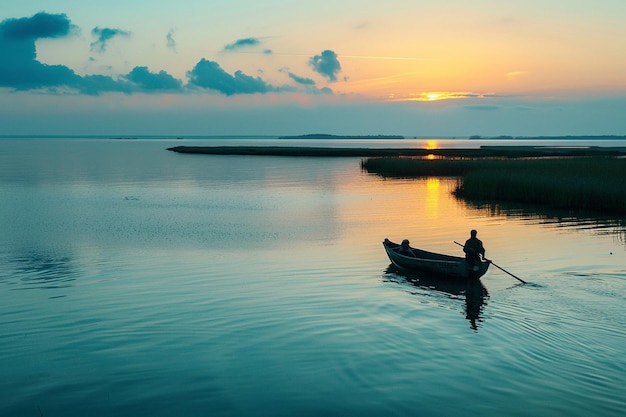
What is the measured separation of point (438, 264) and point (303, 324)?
6882 mm

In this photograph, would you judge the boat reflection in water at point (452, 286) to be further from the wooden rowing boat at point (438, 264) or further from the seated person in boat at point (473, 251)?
the seated person in boat at point (473, 251)

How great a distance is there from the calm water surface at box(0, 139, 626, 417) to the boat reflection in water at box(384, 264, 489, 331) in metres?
0.13

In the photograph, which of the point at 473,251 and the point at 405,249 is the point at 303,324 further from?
the point at 405,249

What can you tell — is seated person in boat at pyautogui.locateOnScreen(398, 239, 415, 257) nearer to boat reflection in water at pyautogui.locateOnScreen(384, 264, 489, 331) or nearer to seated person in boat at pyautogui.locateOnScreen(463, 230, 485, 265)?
boat reflection in water at pyautogui.locateOnScreen(384, 264, 489, 331)

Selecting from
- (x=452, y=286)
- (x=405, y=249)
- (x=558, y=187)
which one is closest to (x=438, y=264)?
(x=452, y=286)

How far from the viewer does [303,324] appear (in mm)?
14859

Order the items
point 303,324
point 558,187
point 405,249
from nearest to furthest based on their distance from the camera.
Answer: point 303,324 < point 405,249 < point 558,187

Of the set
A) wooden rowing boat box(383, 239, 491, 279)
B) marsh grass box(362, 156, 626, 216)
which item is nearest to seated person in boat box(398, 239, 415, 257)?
wooden rowing boat box(383, 239, 491, 279)

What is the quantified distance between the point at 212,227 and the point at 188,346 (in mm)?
19820

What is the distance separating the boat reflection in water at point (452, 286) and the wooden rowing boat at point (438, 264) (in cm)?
20

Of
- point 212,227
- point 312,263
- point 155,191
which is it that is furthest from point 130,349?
point 155,191

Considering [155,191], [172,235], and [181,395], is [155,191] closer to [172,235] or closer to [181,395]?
[172,235]

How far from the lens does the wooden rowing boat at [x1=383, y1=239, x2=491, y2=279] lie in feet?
64.3

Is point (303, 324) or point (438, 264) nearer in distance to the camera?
point (303, 324)
